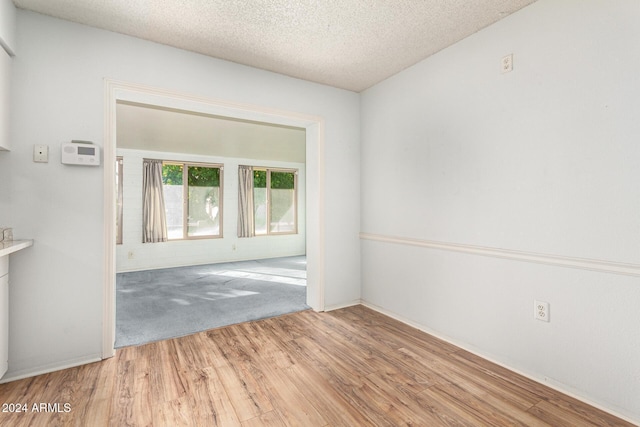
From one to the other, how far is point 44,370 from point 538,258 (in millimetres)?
3518

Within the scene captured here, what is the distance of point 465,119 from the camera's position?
247 cm

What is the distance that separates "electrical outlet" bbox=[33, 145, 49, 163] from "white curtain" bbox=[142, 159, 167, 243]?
13.2ft

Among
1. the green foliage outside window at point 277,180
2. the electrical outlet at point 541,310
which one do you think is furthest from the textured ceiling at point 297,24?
the green foliage outside window at point 277,180

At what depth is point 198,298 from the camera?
3.89 m

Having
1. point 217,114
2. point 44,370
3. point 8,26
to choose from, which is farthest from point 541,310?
point 8,26

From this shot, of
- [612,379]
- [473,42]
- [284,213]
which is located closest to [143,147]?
[284,213]

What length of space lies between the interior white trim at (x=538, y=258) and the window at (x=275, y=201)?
4.98 meters

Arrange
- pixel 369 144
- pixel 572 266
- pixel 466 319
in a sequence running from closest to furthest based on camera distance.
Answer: pixel 572 266, pixel 466 319, pixel 369 144

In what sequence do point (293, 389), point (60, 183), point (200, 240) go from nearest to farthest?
point (293, 389) → point (60, 183) → point (200, 240)

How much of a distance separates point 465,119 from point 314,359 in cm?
230

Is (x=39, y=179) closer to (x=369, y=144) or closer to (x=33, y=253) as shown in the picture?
(x=33, y=253)

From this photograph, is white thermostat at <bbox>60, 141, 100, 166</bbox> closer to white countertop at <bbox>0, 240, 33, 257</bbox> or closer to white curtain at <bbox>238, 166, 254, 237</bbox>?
white countertop at <bbox>0, 240, 33, 257</bbox>

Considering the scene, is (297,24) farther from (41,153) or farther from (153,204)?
(153,204)

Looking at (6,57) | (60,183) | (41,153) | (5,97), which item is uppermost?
(6,57)
